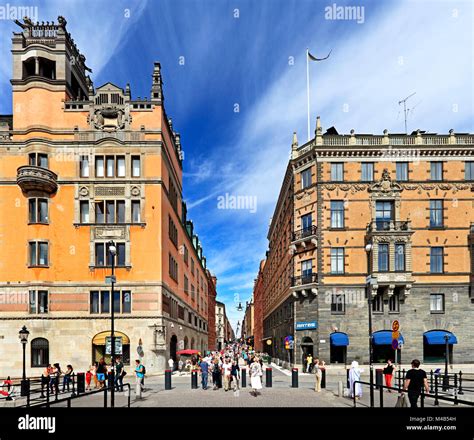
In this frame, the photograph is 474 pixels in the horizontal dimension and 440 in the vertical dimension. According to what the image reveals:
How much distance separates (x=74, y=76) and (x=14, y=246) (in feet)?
55.5

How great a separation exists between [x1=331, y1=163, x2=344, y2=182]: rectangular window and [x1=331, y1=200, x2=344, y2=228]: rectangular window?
2.22m

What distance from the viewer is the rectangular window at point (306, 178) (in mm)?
42312

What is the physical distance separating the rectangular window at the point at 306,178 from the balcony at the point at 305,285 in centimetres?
889

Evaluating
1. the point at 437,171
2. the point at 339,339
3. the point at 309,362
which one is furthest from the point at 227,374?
the point at 437,171

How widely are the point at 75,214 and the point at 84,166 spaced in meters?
4.30

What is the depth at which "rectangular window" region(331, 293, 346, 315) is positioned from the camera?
39.5m

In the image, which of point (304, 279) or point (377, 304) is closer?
point (377, 304)

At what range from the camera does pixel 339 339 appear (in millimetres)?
38594

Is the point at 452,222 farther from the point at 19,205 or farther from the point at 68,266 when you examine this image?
the point at 19,205

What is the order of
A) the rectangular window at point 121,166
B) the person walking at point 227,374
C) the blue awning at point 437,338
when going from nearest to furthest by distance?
the person walking at point 227,374
the rectangular window at point 121,166
the blue awning at point 437,338

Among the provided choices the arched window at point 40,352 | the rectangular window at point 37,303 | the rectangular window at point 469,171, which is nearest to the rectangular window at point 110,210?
the rectangular window at point 37,303

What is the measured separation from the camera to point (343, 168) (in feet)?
134

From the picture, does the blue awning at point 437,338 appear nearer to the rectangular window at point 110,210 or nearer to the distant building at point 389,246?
the distant building at point 389,246

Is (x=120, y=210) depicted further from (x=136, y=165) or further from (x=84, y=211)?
(x=136, y=165)
